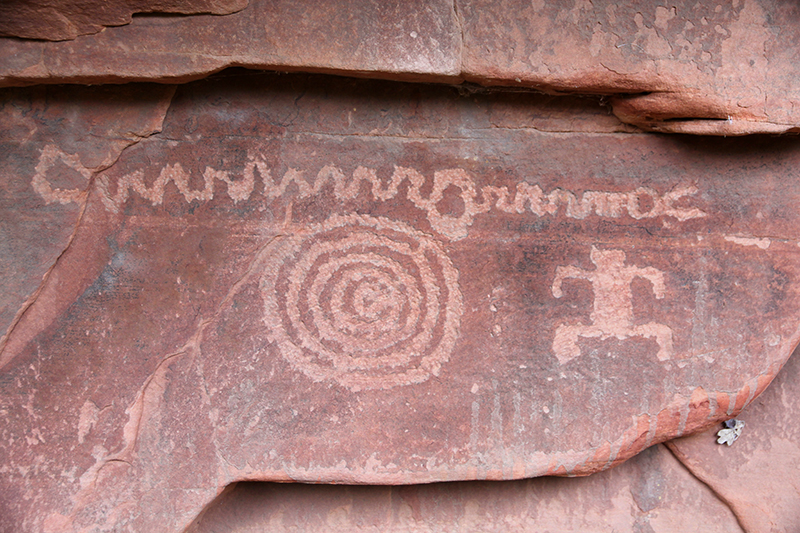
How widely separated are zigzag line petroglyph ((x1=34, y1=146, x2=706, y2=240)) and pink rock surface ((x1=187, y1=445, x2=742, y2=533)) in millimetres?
954

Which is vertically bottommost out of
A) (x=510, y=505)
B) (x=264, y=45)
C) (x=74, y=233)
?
(x=510, y=505)

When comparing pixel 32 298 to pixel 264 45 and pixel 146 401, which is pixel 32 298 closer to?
pixel 146 401

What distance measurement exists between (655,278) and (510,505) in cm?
97

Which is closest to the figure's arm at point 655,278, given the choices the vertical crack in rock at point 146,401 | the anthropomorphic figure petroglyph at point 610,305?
the anthropomorphic figure petroglyph at point 610,305

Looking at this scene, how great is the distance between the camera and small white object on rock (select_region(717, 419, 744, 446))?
1.72 metres

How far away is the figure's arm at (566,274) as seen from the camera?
1.50m

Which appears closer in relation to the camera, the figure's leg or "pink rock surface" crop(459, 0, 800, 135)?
"pink rock surface" crop(459, 0, 800, 135)

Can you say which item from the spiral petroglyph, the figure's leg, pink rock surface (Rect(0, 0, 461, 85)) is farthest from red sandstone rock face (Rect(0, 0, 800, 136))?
the figure's leg

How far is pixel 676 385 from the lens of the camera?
1.50 meters

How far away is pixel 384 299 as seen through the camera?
1.49m

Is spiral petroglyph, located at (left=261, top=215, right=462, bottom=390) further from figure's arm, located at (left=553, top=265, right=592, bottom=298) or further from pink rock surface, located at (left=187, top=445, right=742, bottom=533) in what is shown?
pink rock surface, located at (left=187, top=445, right=742, bottom=533)

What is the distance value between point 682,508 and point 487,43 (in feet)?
5.78

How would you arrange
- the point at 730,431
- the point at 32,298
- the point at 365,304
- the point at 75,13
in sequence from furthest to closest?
the point at 730,431 → the point at 365,304 → the point at 32,298 → the point at 75,13

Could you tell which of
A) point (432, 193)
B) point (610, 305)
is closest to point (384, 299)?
point (432, 193)
